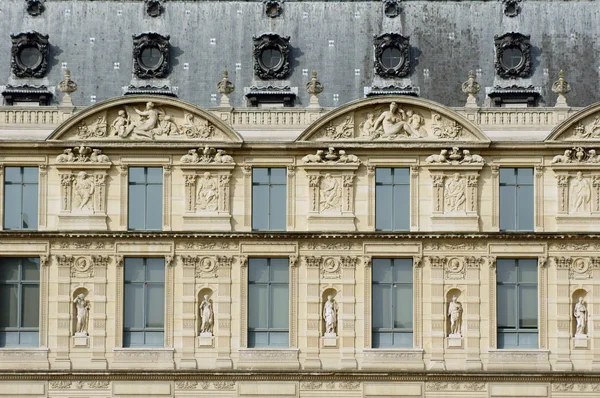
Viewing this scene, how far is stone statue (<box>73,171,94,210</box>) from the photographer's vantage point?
183 ft

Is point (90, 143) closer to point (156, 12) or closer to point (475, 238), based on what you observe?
point (156, 12)

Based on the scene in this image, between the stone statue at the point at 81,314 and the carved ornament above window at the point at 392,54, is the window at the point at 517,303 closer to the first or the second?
the carved ornament above window at the point at 392,54

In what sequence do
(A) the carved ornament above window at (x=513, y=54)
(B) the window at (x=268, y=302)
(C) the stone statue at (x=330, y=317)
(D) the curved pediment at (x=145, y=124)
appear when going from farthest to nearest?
(A) the carved ornament above window at (x=513, y=54) < (D) the curved pediment at (x=145, y=124) < (B) the window at (x=268, y=302) < (C) the stone statue at (x=330, y=317)

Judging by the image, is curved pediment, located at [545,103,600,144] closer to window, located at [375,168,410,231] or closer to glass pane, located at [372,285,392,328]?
window, located at [375,168,410,231]

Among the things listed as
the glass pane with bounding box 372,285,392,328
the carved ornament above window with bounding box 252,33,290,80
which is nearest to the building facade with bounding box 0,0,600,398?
the glass pane with bounding box 372,285,392,328

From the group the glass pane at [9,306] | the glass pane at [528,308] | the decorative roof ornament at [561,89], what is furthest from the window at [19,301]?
the decorative roof ornament at [561,89]

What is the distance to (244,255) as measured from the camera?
55.5 metres

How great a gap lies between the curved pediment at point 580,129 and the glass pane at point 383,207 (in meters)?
5.95

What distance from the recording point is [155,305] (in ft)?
183

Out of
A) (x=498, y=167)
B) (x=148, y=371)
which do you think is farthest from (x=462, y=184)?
(x=148, y=371)

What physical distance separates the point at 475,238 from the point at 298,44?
10.5m

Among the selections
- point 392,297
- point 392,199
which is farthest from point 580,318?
point 392,199

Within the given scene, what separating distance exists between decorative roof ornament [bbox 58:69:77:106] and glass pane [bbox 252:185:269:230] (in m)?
7.38

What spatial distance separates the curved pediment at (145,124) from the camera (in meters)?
55.8
